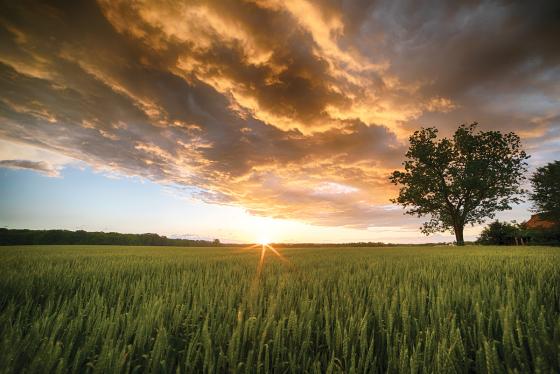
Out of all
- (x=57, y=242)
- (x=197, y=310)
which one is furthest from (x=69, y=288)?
(x=57, y=242)

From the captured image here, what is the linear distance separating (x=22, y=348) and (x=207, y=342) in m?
0.77

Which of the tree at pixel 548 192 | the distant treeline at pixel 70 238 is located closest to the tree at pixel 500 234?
the tree at pixel 548 192

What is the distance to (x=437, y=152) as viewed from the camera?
33.9 meters

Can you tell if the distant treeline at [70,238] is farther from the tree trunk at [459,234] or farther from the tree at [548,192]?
the tree at [548,192]

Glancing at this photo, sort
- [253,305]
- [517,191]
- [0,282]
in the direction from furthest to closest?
[517,191] → [0,282] → [253,305]

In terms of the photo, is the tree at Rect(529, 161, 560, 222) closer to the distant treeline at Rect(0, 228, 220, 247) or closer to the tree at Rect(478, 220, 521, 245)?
the tree at Rect(478, 220, 521, 245)

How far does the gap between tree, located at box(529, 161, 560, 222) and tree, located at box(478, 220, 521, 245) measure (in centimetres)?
669

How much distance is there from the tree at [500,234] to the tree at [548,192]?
669 cm

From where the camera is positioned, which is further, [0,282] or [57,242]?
[57,242]

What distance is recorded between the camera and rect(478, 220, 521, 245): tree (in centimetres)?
3822

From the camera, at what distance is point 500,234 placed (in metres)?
39.0

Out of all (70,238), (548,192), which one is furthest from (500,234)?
(70,238)

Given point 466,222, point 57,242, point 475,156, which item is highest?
point 475,156

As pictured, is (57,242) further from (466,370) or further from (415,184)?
(466,370)
